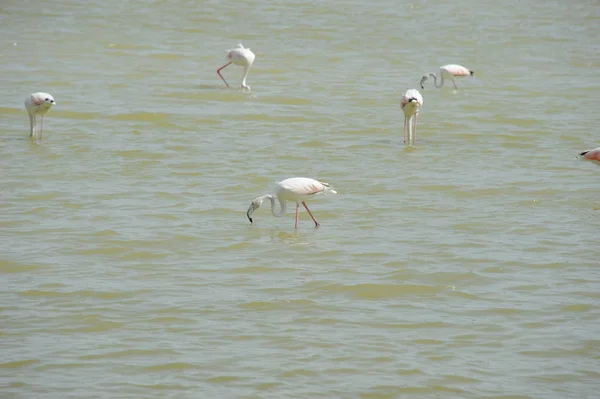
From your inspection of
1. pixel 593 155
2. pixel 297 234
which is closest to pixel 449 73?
pixel 593 155

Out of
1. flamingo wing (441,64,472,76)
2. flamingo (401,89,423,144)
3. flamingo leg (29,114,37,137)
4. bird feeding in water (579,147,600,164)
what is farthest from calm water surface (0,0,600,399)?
bird feeding in water (579,147,600,164)

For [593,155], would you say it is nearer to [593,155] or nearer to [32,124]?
[593,155]

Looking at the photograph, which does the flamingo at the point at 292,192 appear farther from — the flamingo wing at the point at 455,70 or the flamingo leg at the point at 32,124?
the flamingo wing at the point at 455,70

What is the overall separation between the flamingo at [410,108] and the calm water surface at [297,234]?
0.80 ft

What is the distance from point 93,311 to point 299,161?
575 cm

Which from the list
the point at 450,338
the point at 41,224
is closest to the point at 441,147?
the point at 41,224

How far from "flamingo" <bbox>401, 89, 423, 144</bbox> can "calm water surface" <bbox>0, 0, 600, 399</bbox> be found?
9.5 inches

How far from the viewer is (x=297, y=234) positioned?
10000mm

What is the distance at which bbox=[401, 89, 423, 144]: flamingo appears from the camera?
46.2 ft

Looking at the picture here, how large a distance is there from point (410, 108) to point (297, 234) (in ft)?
15.3

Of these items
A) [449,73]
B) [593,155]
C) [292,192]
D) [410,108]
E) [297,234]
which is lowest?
[297,234]

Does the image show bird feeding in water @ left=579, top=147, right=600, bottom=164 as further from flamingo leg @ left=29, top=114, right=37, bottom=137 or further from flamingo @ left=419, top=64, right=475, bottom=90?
flamingo @ left=419, top=64, right=475, bottom=90

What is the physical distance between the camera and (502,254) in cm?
934

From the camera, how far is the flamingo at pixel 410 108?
14078mm
